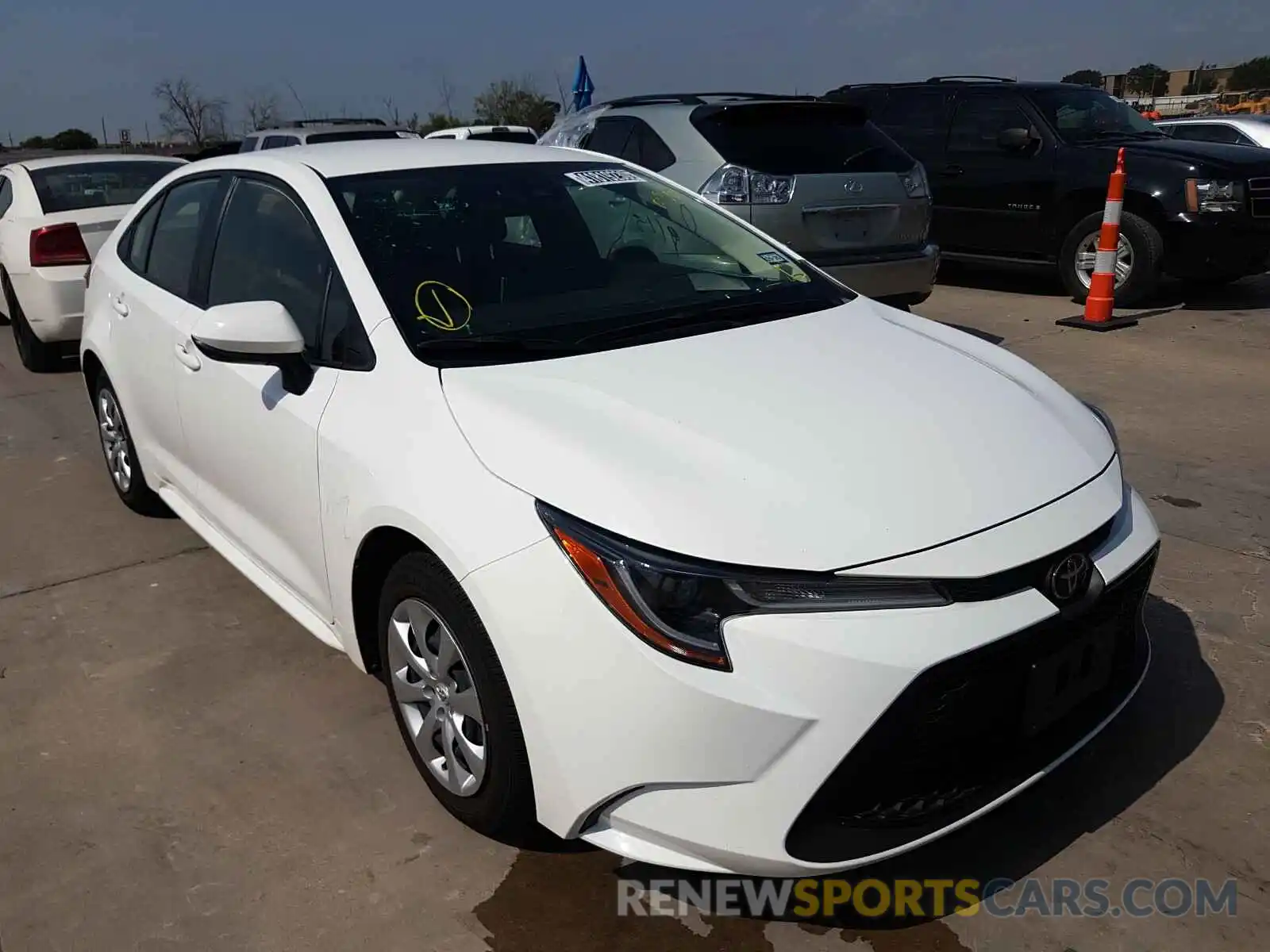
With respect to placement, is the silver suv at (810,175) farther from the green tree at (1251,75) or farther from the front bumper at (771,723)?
the green tree at (1251,75)

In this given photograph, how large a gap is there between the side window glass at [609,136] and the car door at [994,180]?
11.5ft

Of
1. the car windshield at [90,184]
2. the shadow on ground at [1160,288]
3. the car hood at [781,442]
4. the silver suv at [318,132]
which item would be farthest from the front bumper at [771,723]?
the silver suv at [318,132]

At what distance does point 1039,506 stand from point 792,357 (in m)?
0.77

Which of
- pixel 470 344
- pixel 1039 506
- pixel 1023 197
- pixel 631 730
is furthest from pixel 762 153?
pixel 631 730

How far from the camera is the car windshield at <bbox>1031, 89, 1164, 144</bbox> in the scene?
866 cm

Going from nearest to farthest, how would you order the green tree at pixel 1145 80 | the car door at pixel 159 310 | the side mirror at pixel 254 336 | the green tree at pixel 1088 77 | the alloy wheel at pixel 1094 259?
1. the side mirror at pixel 254 336
2. the car door at pixel 159 310
3. the alloy wheel at pixel 1094 259
4. the green tree at pixel 1088 77
5. the green tree at pixel 1145 80

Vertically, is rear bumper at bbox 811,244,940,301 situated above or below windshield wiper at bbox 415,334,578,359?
below

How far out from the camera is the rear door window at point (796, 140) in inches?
246

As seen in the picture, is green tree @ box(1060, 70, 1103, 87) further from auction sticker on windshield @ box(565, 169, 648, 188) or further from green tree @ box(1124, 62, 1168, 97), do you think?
auction sticker on windshield @ box(565, 169, 648, 188)

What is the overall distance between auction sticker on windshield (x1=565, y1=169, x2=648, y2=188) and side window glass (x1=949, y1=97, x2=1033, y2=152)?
20.0 feet

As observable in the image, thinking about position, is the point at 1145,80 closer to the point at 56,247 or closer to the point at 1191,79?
the point at 1191,79

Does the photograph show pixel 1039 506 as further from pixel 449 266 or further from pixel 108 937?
pixel 108 937

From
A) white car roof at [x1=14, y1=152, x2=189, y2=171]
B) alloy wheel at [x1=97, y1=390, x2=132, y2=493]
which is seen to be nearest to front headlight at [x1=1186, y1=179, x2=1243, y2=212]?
alloy wheel at [x1=97, y1=390, x2=132, y2=493]

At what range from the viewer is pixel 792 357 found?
107 inches
